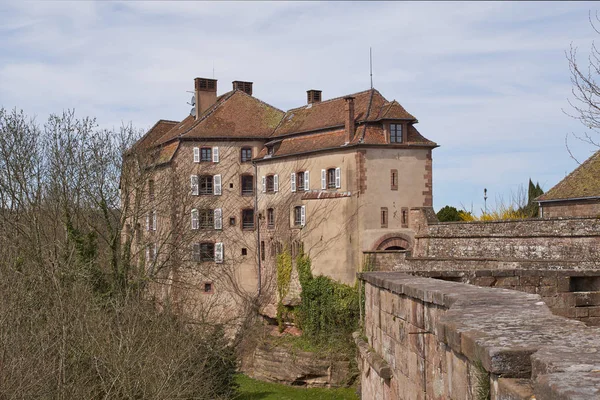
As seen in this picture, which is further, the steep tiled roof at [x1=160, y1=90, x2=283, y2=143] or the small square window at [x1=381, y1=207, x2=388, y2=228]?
the steep tiled roof at [x1=160, y1=90, x2=283, y2=143]

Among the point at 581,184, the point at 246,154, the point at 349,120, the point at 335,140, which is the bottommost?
the point at 581,184

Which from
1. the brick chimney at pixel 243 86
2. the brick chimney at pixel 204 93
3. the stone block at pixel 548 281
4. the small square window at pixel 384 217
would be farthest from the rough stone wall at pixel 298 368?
the stone block at pixel 548 281

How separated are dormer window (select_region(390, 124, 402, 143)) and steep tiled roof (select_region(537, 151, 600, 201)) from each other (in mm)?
8236

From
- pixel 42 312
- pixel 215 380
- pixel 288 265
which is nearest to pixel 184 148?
pixel 288 265

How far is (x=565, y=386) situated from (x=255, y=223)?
41.3 m

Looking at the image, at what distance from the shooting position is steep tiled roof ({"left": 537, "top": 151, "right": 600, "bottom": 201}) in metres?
27.5

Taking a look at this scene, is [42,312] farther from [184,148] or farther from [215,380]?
[184,148]

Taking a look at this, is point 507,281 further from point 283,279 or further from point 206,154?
point 206,154

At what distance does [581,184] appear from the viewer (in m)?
28.9

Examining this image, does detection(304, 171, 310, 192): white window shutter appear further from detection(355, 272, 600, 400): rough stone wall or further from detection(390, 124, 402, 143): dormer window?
detection(355, 272, 600, 400): rough stone wall

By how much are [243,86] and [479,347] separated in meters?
46.7

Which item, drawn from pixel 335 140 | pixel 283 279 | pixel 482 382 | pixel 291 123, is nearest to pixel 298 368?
pixel 283 279

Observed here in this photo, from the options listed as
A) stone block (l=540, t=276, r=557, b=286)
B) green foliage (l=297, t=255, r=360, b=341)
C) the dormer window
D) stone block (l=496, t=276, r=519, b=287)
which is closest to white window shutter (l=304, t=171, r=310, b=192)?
green foliage (l=297, t=255, r=360, b=341)

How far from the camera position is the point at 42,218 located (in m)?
25.8
